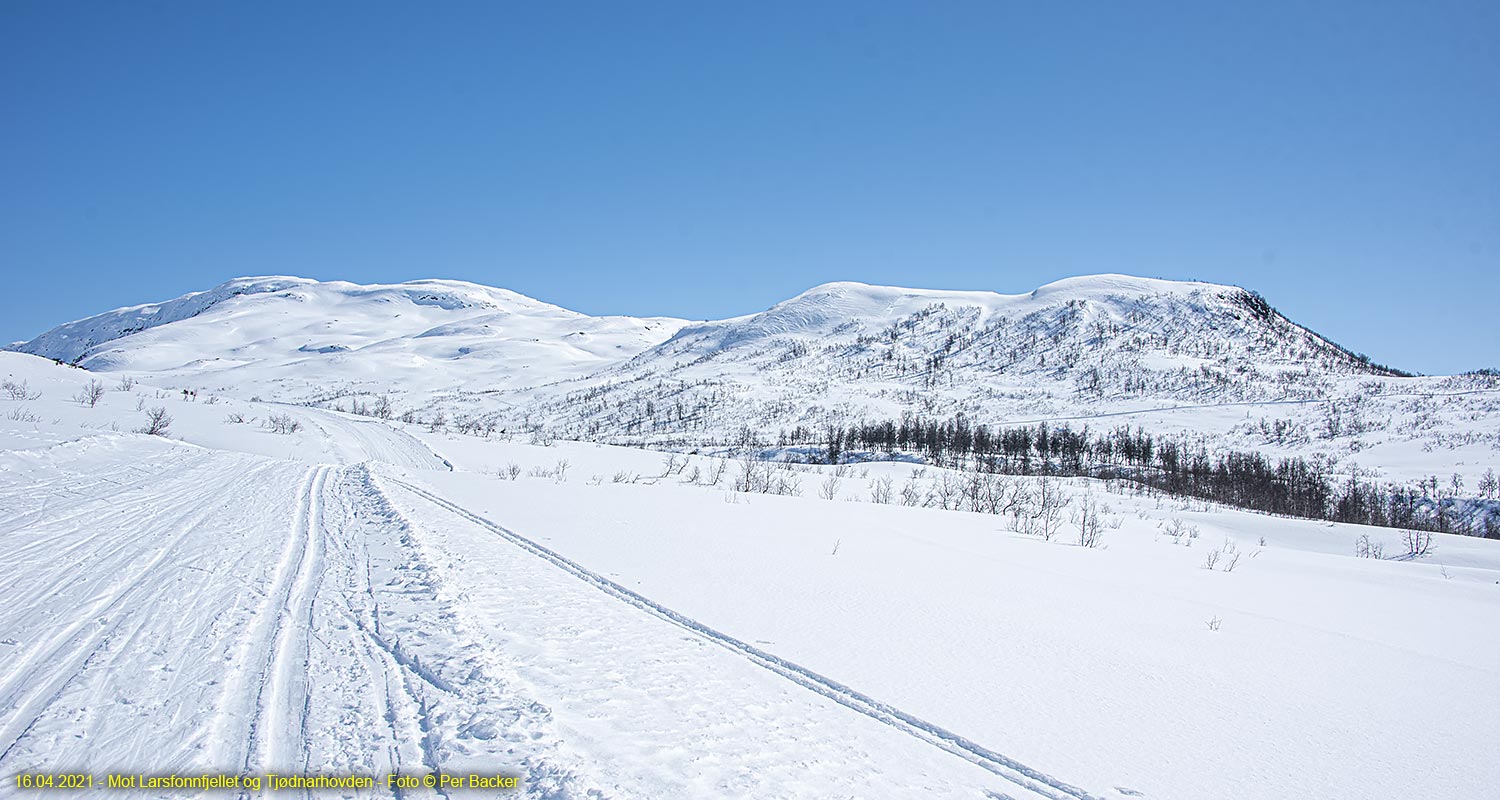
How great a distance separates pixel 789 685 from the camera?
3.56 m

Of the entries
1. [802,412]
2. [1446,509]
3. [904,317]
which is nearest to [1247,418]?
[1446,509]

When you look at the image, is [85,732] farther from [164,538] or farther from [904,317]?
[904,317]

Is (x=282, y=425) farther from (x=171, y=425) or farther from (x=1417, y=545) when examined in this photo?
(x=1417, y=545)

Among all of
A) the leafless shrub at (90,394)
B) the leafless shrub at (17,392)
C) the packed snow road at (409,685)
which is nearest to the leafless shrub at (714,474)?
the packed snow road at (409,685)

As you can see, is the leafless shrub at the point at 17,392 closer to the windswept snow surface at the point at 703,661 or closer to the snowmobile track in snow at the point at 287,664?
the windswept snow surface at the point at 703,661

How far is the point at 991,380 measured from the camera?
11306 centimetres

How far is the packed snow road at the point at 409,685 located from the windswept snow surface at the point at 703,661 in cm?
2

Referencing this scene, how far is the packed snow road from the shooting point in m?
2.64

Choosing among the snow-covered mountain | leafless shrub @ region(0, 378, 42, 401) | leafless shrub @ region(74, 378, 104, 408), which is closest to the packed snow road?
leafless shrub @ region(0, 378, 42, 401)

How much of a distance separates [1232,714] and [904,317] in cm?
16609

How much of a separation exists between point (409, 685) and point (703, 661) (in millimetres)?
1616

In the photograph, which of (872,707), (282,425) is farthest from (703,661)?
(282,425)

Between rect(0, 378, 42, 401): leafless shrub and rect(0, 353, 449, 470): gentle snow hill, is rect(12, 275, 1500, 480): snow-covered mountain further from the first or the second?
rect(0, 378, 42, 401): leafless shrub

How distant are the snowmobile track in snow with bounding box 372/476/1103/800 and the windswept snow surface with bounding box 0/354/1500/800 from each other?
2 cm
